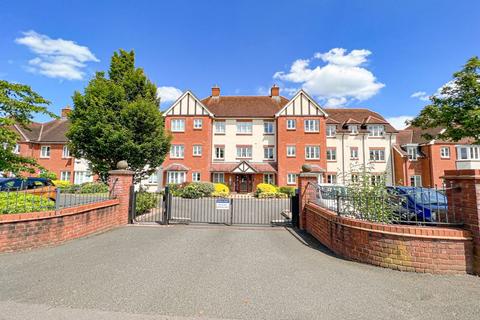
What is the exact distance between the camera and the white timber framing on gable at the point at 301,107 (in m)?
28.0

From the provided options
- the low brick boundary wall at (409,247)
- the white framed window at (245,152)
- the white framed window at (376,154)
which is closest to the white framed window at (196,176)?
the white framed window at (245,152)

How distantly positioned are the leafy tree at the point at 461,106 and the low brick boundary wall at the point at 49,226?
20.6 meters

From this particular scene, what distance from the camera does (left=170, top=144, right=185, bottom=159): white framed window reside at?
2809 cm

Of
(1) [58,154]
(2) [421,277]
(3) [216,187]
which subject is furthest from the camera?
(1) [58,154]

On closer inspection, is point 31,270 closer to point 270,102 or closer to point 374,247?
point 374,247

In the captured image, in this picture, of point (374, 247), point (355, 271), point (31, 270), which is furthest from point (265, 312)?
point (31, 270)

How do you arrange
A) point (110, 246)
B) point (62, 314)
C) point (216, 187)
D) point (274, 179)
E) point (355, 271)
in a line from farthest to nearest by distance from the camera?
point (274, 179) < point (216, 187) < point (110, 246) < point (355, 271) < point (62, 314)

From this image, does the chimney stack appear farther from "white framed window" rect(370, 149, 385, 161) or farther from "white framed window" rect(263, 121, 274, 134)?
"white framed window" rect(370, 149, 385, 161)

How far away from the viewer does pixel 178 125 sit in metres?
28.5

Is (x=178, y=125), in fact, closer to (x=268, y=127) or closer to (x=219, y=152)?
(x=219, y=152)

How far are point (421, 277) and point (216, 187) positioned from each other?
20.6 m

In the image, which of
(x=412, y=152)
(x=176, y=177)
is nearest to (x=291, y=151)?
(x=176, y=177)

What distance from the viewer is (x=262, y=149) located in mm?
29188

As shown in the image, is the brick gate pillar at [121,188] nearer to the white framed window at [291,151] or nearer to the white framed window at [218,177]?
the white framed window at [218,177]
